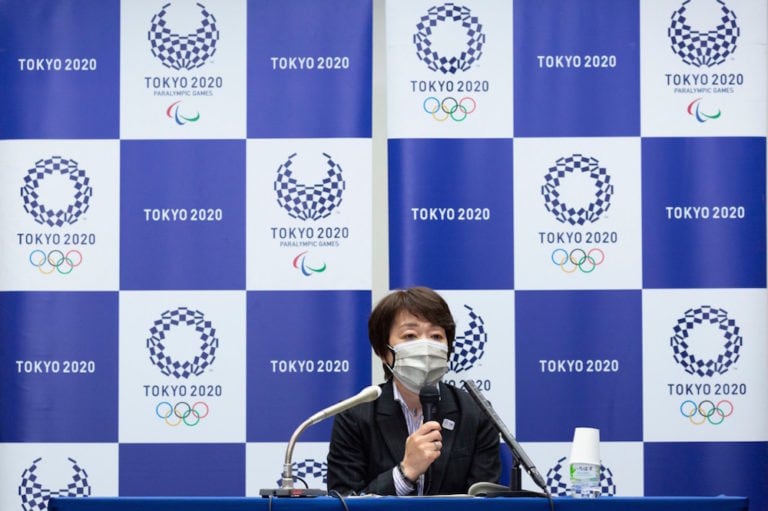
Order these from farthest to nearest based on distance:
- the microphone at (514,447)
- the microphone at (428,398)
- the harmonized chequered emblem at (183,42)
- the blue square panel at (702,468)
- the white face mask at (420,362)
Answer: the harmonized chequered emblem at (183,42)
the blue square panel at (702,468)
the white face mask at (420,362)
the microphone at (428,398)
the microphone at (514,447)

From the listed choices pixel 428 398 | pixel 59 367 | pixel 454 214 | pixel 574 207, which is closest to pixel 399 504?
pixel 428 398

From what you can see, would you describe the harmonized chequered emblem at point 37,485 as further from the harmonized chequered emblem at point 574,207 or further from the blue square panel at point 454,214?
the harmonized chequered emblem at point 574,207

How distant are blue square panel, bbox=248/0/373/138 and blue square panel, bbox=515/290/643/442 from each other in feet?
3.11

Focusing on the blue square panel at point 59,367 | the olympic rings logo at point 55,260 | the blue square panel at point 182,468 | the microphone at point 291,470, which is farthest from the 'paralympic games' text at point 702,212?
the olympic rings logo at point 55,260

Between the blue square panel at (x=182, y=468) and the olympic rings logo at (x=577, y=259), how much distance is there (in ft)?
4.38

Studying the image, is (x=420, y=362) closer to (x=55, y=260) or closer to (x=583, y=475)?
(x=583, y=475)

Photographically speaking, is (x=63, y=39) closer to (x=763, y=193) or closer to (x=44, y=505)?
(x=44, y=505)

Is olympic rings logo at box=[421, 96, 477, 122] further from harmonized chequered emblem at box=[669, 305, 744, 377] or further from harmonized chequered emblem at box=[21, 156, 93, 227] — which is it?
harmonized chequered emblem at box=[21, 156, 93, 227]

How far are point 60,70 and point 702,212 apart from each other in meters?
2.43

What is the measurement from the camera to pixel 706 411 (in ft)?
11.5

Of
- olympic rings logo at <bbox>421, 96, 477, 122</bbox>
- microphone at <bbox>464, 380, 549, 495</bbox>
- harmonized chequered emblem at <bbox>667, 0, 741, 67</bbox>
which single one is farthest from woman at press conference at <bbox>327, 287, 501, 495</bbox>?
harmonized chequered emblem at <bbox>667, 0, 741, 67</bbox>

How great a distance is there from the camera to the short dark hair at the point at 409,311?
2.71 meters

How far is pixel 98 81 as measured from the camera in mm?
3611

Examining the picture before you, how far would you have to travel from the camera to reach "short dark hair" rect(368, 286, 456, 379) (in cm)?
271
